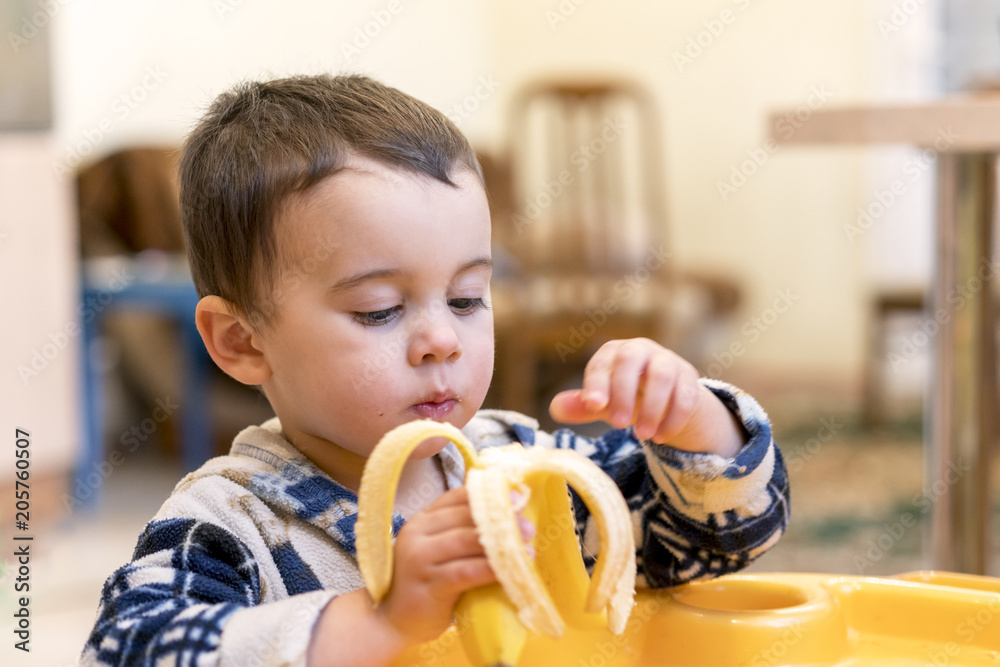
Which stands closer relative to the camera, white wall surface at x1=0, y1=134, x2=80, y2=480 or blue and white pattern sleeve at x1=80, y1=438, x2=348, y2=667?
blue and white pattern sleeve at x1=80, y1=438, x2=348, y2=667

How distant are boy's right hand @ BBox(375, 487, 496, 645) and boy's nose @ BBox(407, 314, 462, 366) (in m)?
0.13

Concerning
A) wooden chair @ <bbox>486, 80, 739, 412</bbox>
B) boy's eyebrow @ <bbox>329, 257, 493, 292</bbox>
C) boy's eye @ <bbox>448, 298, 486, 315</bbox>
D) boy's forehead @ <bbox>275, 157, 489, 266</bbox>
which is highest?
boy's forehead @ <bbox>275, 157, 489, 266</bbox>

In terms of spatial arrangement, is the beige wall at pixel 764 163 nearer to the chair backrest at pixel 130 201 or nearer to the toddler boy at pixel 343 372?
the chair backrest at pixel 130 201

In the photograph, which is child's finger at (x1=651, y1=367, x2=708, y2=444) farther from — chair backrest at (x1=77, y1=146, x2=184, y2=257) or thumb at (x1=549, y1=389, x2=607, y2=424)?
chair backrest at (x1=77, y1=146, x2=184, y2=257)

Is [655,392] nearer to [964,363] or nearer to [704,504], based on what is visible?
[704,504]

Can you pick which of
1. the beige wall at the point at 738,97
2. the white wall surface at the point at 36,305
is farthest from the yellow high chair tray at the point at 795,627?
the beige wall at the point at 738,97

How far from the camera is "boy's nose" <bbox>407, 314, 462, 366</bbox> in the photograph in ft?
2.06

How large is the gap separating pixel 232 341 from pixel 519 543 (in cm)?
32

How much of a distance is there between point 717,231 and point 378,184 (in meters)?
3.82

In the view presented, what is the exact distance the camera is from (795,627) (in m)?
0.65

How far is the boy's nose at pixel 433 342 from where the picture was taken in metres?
0.63

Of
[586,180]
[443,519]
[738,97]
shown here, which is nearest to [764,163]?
[738,97]

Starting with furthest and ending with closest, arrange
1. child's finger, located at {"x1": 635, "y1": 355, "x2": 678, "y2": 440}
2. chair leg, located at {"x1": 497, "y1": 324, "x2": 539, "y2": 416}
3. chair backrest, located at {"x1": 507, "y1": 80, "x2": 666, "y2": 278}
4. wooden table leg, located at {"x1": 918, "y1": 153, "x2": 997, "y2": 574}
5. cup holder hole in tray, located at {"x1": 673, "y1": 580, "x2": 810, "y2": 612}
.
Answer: chair backrest, located at {"x1": 507, "y1": 80, "x2": 666, "y2": 278} → chair leg, located at {"x1": 497, "y1": 324, "x2": 539, "y2": 416} → wooden table leg, located at {"x1": 918, "y1": 153, "x2": 997, "y2": 574} → cup holder hole in tray, located at {"x1": 673, "y1": 580, "x2": 810, "y2": 612} → child's finger, located at {"x1": 635, "y1": 355, "x2": 678, "y2": 440}

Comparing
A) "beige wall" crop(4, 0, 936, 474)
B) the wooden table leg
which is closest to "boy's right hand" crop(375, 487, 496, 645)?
the wooden table leg
